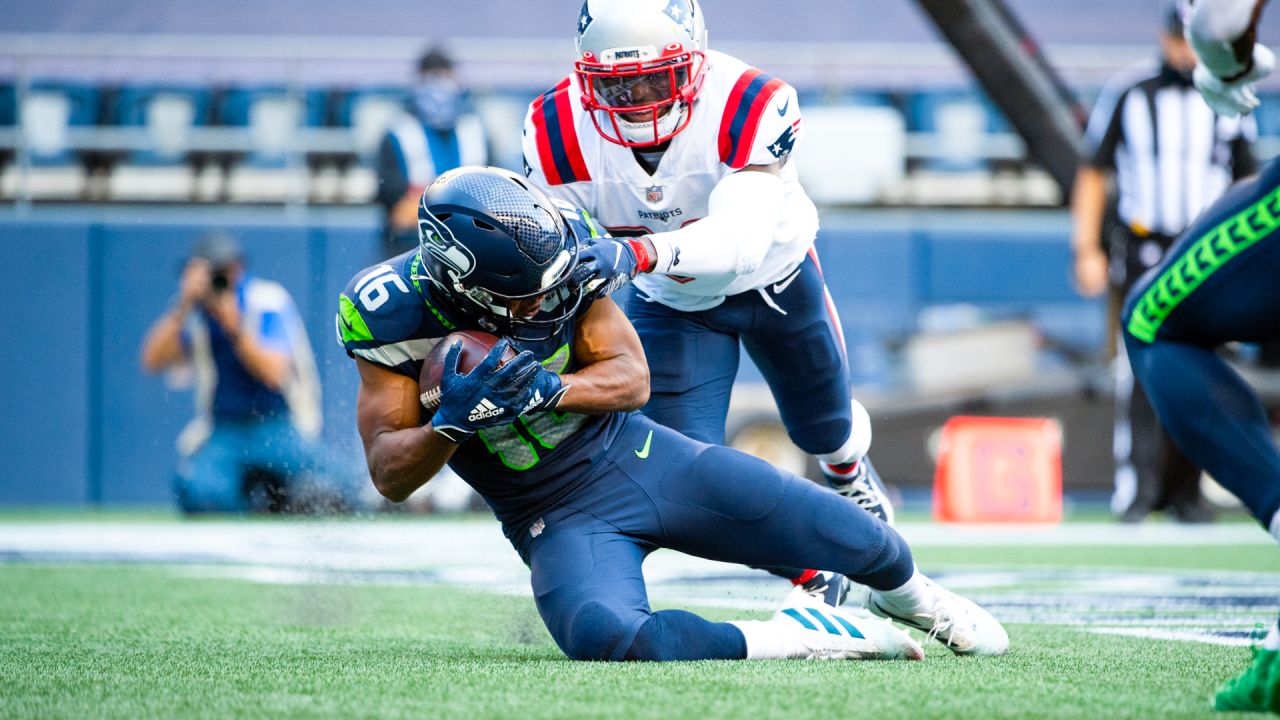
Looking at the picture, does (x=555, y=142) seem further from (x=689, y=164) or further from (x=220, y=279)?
(x=220, y=279)

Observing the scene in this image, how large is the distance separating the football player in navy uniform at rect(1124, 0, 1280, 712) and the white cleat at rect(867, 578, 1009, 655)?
0.62 metres

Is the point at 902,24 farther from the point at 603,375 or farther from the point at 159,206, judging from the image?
the point at 603,375

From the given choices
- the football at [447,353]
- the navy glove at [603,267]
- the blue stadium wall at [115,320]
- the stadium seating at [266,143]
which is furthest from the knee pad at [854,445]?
the stadium seating at [266,143]

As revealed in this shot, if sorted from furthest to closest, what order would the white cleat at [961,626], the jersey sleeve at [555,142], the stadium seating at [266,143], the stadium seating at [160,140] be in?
1. the stadium seating at [160,140]
2. the stadium seating at [266,143]
3. the jersey sleeve at [555,142]
4. the white cleat at [961,626]

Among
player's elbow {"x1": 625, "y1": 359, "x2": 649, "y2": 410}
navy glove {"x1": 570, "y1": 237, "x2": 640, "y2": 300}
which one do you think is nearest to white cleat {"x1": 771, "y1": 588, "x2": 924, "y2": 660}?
player's elbow {"x1": 625, "y1": 359, "x2": 649, "y2": 410}

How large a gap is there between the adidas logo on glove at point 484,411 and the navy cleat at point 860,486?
4.73 feet

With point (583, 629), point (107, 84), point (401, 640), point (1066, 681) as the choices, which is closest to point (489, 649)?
point (401, 640)

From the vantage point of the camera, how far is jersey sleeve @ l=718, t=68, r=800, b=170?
3.48 meters

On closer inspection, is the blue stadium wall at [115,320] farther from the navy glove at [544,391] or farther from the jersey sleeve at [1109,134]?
the navy glove at [544,391]

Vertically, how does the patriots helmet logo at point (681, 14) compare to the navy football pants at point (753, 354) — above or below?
above

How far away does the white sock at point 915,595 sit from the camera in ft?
10.2

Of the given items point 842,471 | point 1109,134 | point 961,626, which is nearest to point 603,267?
point 961,626

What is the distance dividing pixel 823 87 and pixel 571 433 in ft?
25.7

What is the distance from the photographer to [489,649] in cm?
330
